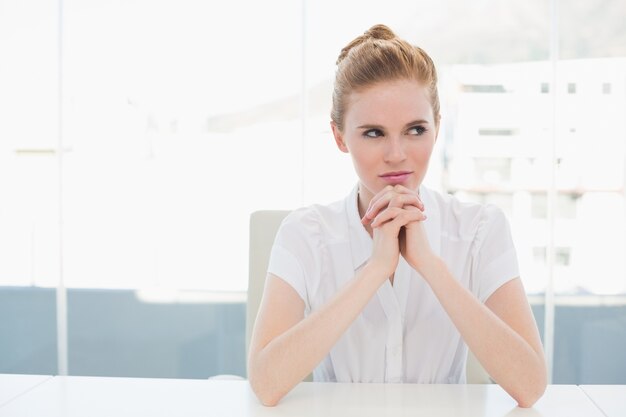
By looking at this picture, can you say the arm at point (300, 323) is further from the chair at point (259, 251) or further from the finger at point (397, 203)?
the chair at point (259, 251)

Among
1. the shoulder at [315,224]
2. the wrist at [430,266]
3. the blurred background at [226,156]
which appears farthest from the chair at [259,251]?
the blurred background at [226,156]

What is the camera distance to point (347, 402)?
111 centimetres

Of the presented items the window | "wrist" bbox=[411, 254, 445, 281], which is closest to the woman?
"wrist" bbox=[411, 254, 445, 281]

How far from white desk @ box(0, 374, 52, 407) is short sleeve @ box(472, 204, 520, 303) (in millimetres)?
923

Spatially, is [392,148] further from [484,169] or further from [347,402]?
[484,169]

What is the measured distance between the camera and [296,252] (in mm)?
1461

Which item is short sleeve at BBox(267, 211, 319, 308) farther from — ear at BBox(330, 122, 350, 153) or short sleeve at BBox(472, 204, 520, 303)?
short sleeve at BBox(472, 204, 520, 303)

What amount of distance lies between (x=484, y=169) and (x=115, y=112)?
2144 mm

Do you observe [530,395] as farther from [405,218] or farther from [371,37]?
[371,37]

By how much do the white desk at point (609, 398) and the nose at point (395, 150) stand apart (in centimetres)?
56

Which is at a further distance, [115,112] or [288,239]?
[115,112]

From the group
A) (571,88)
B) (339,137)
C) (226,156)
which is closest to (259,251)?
(339,137)

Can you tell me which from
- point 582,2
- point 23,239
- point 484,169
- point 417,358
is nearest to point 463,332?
point 417,358

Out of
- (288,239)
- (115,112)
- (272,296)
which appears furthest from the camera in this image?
(115,112)
